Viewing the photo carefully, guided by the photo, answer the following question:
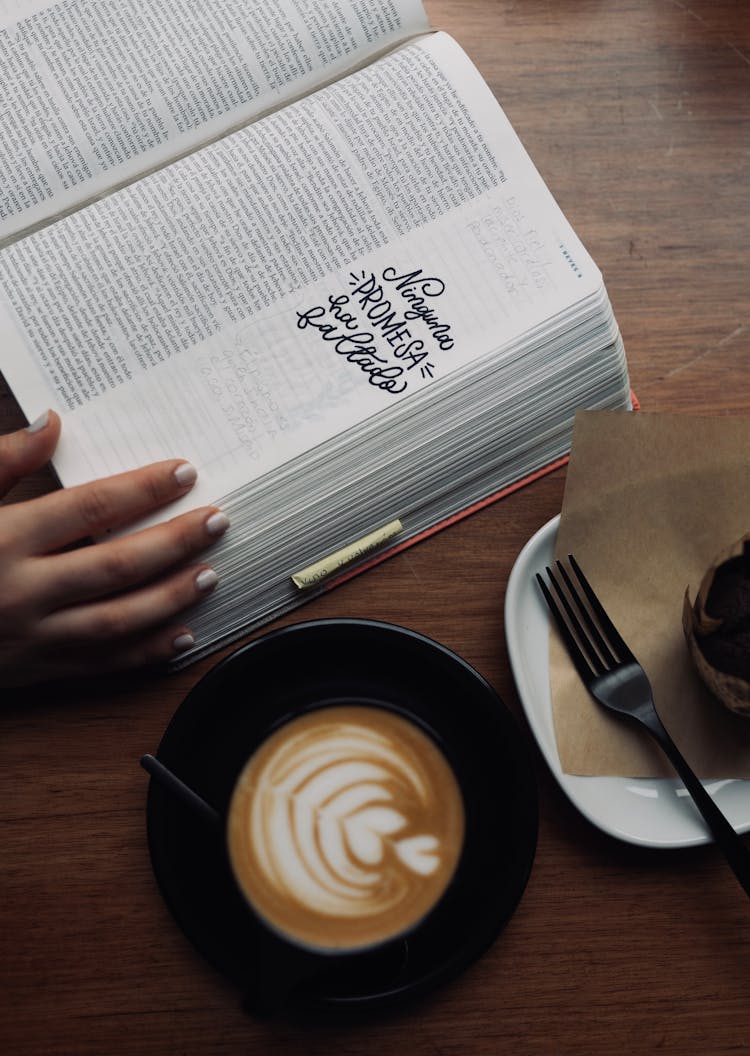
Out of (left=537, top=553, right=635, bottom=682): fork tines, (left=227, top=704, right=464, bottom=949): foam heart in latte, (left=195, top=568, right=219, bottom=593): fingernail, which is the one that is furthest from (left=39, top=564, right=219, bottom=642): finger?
(left=537, top=553, right=635, bottom=682): fork tines

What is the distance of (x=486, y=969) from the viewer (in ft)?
1.99

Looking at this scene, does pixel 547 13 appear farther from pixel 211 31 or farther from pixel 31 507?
pixel 31 507

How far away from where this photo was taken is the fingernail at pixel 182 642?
625mm

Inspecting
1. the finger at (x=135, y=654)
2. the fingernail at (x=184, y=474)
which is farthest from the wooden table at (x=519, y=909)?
the fingernail at (x=184, y=474)

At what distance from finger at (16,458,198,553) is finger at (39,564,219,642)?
5 cm

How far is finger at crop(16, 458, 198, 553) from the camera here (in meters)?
0.61

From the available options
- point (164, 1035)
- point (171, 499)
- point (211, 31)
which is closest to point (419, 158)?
point (211, 31)

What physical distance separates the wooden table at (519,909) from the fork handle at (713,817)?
37 mm

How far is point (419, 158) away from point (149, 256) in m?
0.20

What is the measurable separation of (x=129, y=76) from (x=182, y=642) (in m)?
0.40

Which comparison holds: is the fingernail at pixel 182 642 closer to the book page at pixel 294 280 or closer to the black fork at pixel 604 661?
the book page at pixel 294 280

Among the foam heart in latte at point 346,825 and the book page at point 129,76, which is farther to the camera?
the book page at point 129,76

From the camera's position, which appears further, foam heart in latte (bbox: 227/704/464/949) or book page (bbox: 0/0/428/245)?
book page (bbox: 0/0/428/245)

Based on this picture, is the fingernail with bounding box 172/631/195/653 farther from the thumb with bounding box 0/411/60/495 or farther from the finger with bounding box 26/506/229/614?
the thumb with bounding box 0/411/60/495
